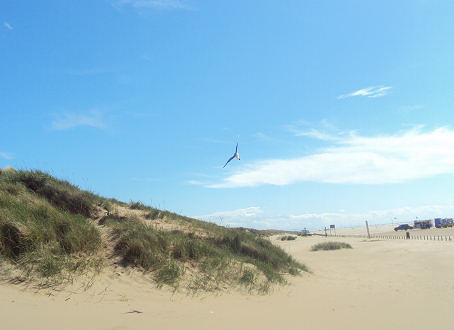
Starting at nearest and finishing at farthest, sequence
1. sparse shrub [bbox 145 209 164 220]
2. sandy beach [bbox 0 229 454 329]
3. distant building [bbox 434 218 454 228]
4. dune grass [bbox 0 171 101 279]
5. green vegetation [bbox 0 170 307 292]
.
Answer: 1. sandy beach [bbox 0 229 454 329]
2. dune grass [bbox 0 171 101 279]
3. green vegetation [bbox 0 170 307 292]
4. sparse shrub [bbox 145 209 164 220]
5. distant building [bbox 434 218 454 228]

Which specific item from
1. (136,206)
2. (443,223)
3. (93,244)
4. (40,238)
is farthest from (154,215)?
(443,223)

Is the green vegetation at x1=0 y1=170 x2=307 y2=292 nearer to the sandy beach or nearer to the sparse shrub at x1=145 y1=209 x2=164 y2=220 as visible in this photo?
the sparse shrub at x1=145 y1=209 x2=164 y2=220

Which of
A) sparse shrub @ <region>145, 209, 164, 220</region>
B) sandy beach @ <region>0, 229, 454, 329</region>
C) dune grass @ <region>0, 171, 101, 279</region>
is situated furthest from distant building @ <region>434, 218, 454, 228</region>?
dune grass @ <region>0, 171, 101, 279</region>

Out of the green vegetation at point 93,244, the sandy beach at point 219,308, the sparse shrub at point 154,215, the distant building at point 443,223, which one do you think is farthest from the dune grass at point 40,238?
the distant building at point 443,223

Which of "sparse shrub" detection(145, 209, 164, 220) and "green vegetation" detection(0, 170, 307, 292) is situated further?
"sparse shrub" detection(145, 209, 164, 220)

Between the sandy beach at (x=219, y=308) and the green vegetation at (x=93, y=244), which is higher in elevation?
the green vegetation at (x=93, y=244)

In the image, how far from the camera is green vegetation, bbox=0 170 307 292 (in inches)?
259

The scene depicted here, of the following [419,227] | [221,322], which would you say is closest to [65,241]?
[221,322]

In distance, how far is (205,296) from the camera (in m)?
7.19

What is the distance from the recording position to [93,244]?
7.59 meters

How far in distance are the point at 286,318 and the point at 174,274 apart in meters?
2.79

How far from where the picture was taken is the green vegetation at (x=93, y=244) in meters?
6.57

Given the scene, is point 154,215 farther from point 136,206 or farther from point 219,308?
point 219,308

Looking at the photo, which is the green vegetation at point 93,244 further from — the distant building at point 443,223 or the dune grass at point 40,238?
the distant building at point 443,223
